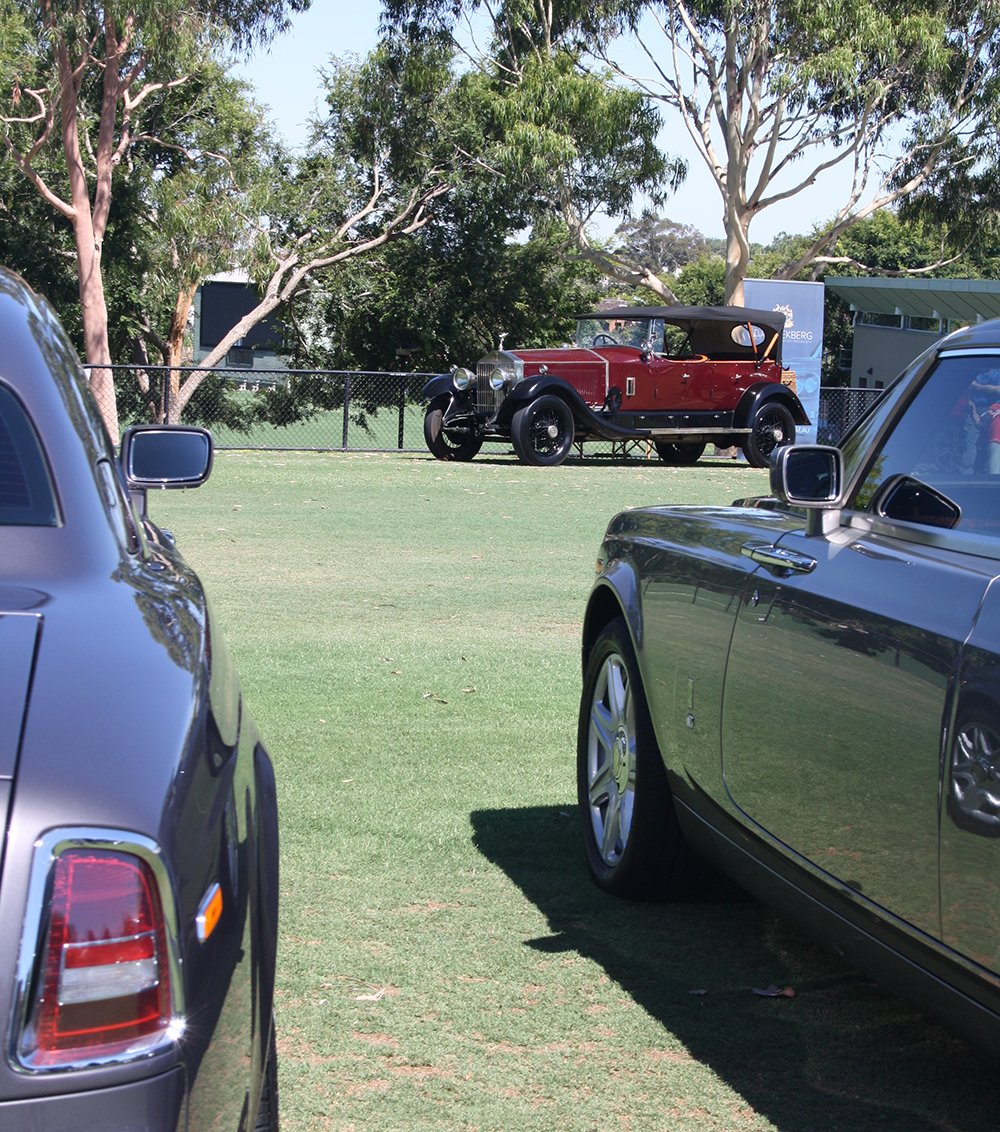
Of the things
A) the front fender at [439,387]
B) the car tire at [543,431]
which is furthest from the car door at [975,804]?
the front fender at [439,387]

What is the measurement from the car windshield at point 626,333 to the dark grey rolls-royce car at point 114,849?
22.8 m

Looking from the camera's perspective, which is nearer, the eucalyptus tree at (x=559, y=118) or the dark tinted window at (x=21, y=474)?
the dark tinted window at (x=21, y=474)

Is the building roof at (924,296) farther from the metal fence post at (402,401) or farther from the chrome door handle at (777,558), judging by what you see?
the chrome door handle at (777,558)

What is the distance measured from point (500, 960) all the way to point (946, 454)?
5.51ft

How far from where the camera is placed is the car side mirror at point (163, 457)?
370 cm

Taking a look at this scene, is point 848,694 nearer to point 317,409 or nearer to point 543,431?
point 543,431

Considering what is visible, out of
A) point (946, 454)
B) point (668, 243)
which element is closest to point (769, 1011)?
point (946, 454)

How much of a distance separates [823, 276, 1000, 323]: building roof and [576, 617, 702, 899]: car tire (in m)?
38.6

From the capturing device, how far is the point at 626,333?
25094mm

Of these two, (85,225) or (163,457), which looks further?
(85,225)

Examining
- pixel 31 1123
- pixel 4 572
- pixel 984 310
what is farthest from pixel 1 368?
pixel 984 310

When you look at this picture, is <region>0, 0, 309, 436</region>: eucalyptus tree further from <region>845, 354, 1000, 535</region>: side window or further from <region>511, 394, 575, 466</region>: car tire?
<region>845, 354, 1000, 535</region>: side window

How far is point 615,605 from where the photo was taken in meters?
4.70

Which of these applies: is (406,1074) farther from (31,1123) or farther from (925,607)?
(31,1123)
